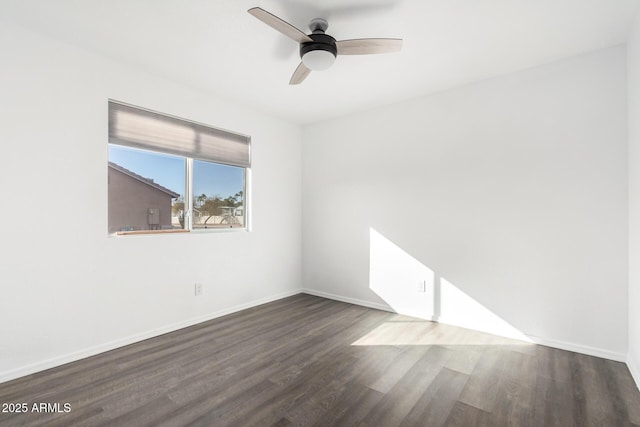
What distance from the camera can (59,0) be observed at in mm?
1986

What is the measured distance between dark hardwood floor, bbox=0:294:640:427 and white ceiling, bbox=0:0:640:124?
2.61 metres

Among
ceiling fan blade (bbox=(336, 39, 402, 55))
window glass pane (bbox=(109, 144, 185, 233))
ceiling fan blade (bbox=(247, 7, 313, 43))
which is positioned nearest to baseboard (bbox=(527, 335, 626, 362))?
ceiling fan blade (bbox=(336, 39, 402, 55))

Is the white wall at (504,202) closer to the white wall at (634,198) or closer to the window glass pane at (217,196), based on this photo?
the white wall at (634,198)

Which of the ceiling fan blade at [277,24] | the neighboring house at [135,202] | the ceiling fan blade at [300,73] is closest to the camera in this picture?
the ceiling fan blade at [277,24]

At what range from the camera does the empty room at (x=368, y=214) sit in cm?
203

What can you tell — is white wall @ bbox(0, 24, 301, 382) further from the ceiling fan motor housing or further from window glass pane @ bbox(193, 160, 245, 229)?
the ceiling fan motor housing

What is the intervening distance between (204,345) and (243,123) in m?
2.61

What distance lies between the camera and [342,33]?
92.0 inches

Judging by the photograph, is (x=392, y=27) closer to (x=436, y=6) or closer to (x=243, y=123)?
(x=436, y=6)

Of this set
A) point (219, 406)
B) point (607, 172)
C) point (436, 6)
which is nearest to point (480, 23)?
point (436, 6)

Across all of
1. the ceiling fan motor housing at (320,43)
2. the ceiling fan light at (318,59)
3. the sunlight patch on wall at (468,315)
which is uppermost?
the ceiling fan motor housing at (320,43)

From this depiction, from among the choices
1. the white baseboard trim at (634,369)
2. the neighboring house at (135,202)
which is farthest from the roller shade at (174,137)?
the white baseboard trim at (634,369)

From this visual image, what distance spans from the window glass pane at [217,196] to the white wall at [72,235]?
0.25 metres

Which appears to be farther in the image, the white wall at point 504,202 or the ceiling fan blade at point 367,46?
the white wall at point 504,202
